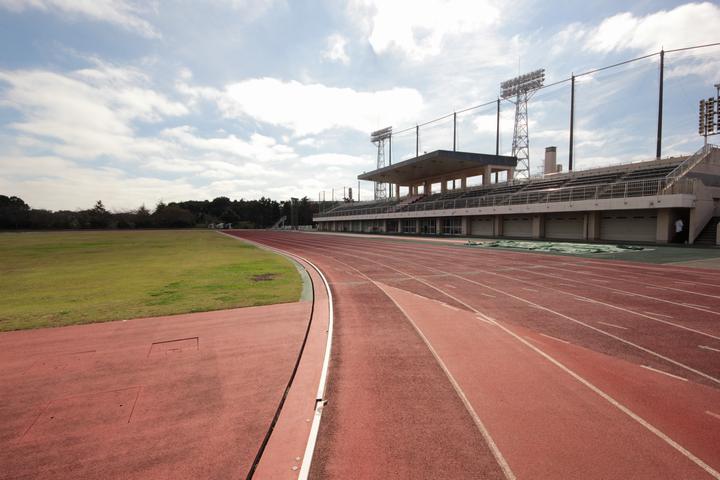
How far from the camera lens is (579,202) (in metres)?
29.9

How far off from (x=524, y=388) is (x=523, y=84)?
190 feet

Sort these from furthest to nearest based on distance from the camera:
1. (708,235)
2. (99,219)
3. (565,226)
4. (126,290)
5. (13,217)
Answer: (99,219)
(13,217)
(565,226)
(708,235)
(126,290)

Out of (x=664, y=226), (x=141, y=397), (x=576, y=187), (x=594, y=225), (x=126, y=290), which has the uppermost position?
(x=576, y=187)

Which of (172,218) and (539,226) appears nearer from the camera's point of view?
(539,226)

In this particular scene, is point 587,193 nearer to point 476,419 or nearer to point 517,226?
point 517,226

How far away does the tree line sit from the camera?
3430 inches

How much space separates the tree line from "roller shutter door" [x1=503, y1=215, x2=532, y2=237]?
8281 cm

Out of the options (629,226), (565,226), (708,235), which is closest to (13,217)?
(565,226)

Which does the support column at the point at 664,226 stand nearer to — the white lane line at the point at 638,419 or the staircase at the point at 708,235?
the staircase at the point at 708,235

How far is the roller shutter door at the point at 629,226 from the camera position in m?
27.1

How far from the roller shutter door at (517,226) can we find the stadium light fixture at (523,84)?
24.8 meters

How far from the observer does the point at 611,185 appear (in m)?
29.0

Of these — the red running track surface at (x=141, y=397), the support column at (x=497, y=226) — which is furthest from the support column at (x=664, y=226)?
the red running track surface at (x=141, y=397)

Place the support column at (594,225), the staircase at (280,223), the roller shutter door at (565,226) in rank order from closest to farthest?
1. the support column at (594,225)
2. the roller shutter door at (565,226)
3. the staircase at (280,223)
